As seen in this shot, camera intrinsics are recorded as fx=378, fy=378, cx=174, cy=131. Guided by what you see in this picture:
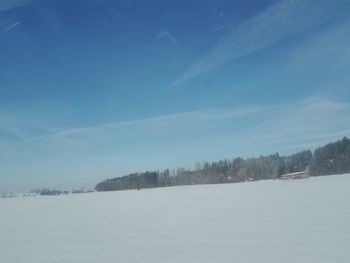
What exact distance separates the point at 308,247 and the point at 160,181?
74.7 metres

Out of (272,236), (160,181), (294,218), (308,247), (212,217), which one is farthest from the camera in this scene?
(160,181)

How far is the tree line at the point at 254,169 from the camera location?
58188 millimetres

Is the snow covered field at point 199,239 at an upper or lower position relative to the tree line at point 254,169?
lower

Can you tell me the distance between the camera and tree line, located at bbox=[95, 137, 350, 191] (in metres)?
58.2

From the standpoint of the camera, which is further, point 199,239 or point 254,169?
point 254,169

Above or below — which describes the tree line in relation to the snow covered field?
above

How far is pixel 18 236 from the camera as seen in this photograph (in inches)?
452

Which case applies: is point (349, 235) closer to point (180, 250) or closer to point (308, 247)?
point (308, 247)

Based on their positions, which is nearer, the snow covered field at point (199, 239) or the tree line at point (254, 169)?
the snow covered field at point (199, 239)

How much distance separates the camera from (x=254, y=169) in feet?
238

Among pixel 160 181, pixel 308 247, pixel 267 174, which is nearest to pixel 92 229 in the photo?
pixel 308 247

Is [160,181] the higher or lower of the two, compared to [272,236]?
higher

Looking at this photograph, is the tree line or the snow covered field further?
the tree line

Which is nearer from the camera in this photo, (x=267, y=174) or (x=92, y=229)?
(x=92, y=229)
